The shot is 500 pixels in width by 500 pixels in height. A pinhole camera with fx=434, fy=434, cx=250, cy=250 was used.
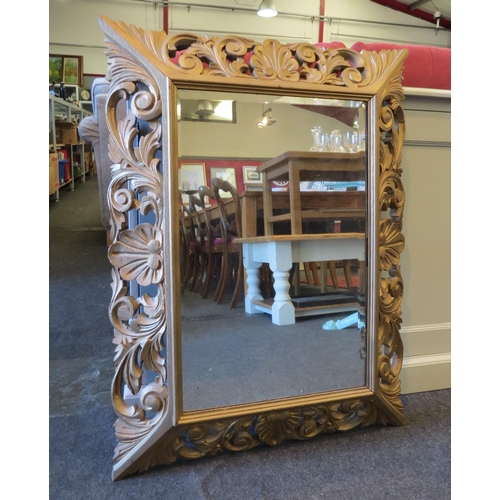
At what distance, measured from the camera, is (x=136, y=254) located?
1.09 m

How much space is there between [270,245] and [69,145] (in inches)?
219

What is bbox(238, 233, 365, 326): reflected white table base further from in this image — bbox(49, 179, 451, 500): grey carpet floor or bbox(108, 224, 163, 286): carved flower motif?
bbox(49, 179, 451, 500): grey carpet floor

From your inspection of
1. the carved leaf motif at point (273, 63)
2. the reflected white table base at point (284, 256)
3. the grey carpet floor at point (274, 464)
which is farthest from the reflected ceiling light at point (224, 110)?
the grey carpet floor at point (274, 464)

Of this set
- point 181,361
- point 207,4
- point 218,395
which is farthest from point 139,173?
point 207,4

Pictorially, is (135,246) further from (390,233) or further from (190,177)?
(390,233)

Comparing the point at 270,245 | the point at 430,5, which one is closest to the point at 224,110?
the point at 270,245

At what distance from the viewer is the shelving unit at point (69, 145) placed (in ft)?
16.0

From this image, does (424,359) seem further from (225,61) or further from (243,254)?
(225,61)

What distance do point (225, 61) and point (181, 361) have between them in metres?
0.77

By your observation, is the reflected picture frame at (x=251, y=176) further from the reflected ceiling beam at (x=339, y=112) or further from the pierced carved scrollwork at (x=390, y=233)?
the pierced carved scrollwork at (x=390, y=233)

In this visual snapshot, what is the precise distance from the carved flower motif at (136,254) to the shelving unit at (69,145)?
14.2 ft

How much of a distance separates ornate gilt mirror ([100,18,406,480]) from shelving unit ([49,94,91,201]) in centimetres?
423

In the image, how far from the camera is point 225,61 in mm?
1100
